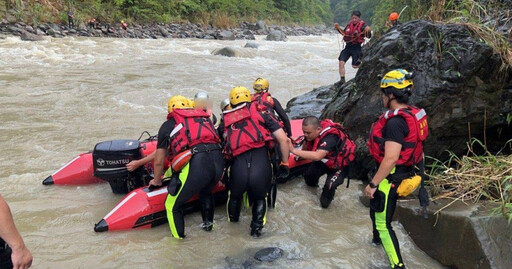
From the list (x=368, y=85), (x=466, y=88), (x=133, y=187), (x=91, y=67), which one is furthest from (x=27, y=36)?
(x=466, y=88)

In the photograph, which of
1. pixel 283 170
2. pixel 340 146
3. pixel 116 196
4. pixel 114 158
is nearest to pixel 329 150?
pixel 340 146

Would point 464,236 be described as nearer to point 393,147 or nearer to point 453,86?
point 393,147

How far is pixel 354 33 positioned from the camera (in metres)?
8.01

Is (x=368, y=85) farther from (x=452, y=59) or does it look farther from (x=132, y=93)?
(x=132, y=93)

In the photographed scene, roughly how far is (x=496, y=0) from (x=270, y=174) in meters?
4.20

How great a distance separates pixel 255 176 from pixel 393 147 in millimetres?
1215

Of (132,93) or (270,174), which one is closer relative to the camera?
(270,174)

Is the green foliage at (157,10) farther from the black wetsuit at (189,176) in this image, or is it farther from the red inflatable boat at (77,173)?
→ the black wetsuit at (189,176)

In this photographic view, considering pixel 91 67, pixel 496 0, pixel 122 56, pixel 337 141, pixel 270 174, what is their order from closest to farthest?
pixel 270 174
pixel 337 141
pixel 496 0
pixel 91 67
pixel 122 56

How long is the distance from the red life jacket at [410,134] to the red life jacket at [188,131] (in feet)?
4.63

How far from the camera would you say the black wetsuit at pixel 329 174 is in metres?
3.99

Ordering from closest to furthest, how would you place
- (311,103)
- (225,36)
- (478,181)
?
(478,181) → (311,103) → (225,36)

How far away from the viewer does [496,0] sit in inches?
208

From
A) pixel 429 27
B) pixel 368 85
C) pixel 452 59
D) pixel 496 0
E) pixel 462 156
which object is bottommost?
pixel 462 156
